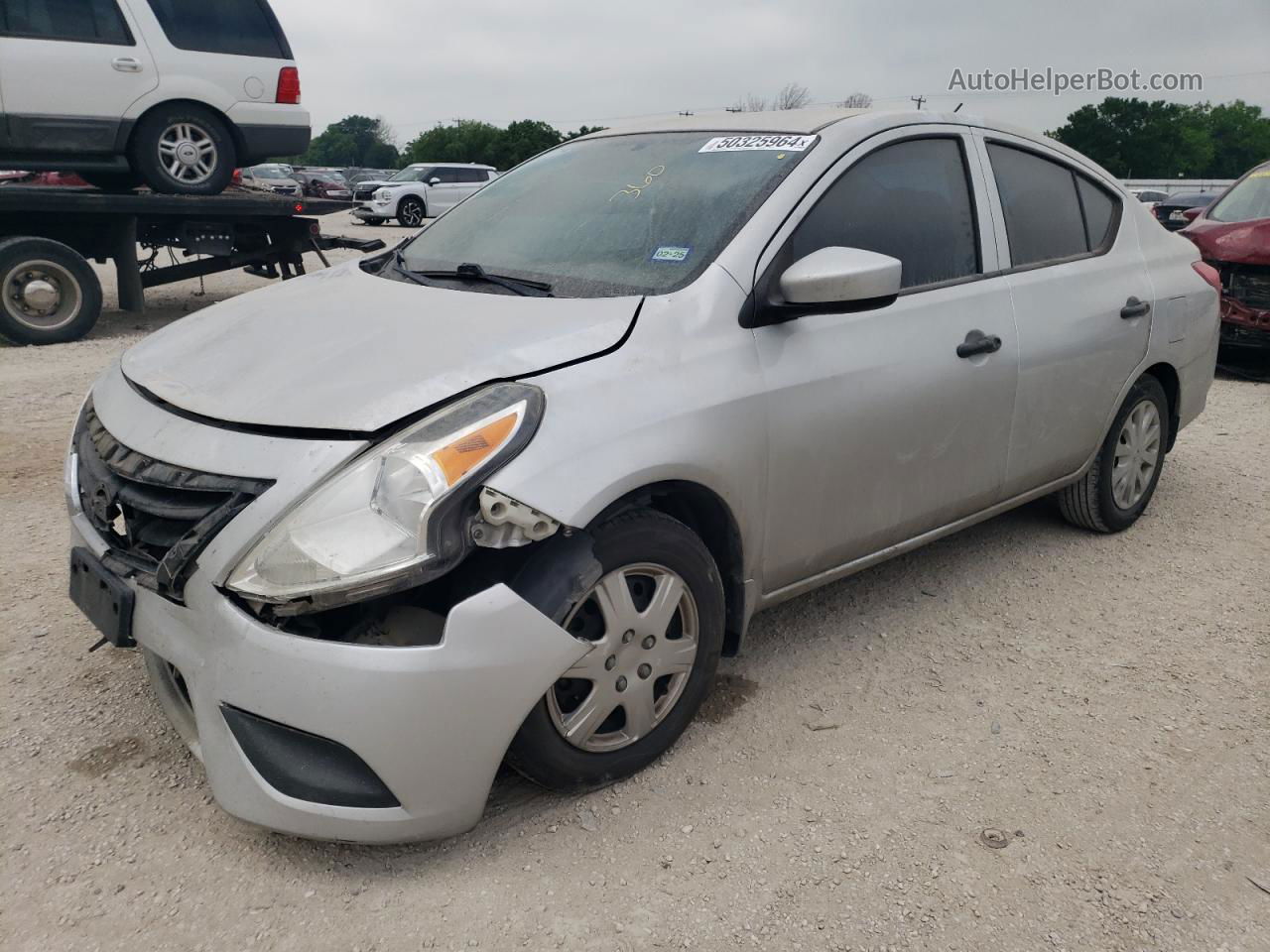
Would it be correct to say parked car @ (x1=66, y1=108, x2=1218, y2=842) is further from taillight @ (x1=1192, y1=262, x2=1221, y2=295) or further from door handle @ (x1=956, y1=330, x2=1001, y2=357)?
taillight @ (x1=1192, y1=262, x2=1221, y2=295)

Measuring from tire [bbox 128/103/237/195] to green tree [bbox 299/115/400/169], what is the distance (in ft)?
261

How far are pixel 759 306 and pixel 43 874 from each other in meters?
2.14

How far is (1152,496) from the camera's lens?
509cm

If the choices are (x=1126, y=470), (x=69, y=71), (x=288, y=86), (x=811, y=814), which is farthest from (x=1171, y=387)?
(x=69, y=71)

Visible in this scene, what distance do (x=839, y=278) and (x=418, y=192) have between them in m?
25.2

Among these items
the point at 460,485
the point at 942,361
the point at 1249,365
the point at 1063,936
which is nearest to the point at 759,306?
the point at 942,361

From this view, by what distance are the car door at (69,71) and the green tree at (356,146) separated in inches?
3145

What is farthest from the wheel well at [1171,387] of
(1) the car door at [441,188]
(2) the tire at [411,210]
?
(2) the tire at [411,210]

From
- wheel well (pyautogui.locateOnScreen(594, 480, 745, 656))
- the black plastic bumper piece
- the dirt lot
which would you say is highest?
wheel well (pyautogui.locateOnScreen(594, 480, 745, 656))

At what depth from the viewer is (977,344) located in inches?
133

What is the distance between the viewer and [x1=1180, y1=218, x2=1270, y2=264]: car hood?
24.8 feet

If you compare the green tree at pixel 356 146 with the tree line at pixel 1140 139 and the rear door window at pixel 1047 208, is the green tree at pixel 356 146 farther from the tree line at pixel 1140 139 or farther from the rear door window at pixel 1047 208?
the rear door window at pixel 1047 208

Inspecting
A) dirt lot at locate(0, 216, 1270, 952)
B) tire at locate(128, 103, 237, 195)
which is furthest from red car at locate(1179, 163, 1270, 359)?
tire at locate(128, 103, 237, 195)

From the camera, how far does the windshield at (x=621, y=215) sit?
2.90 metres
